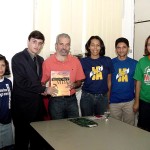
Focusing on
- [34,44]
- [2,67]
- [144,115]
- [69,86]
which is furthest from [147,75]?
[2,67]

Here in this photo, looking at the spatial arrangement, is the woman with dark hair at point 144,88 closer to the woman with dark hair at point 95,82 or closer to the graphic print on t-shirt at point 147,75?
the graphic print on t-shirt at point 147,75

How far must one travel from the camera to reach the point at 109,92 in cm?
370

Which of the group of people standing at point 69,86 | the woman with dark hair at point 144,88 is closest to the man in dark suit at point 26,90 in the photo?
the group of people standing at point 69,86

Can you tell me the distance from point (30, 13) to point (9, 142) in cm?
199

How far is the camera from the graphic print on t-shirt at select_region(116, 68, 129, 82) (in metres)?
3.62

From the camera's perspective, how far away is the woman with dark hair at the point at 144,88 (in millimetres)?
3383

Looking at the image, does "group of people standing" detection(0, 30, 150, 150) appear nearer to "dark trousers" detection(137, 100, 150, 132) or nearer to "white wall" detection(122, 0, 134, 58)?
"dark trousers" detection(137, 100, 150, 132)

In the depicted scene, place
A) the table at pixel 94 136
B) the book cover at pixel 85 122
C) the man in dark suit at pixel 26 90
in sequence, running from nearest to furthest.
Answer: the table at pixel 94 136, the book cover at pixel 85 122, the man in dark suit at pixel 26 90

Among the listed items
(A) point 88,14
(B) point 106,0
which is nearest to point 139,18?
(B) point 106,0

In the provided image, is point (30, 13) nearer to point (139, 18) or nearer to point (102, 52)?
point (102, 52)

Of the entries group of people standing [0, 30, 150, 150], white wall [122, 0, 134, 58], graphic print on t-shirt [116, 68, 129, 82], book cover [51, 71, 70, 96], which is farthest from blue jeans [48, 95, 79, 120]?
white wall [122, 0, 134, 58]

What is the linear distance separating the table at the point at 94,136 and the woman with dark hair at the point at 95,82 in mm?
856

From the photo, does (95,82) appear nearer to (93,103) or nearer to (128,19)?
(93,103)

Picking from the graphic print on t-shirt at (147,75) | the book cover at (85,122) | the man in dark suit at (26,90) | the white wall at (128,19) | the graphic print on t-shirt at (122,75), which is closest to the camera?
the book cover at (85,122)
